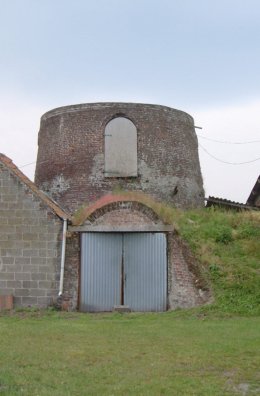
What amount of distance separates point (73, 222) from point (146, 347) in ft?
28.0

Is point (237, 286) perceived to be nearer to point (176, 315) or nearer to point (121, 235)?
point (176, 315)

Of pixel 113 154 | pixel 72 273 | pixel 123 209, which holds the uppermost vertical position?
pixel 113 154

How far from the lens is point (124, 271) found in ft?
59.9

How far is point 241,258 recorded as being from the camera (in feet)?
58.1

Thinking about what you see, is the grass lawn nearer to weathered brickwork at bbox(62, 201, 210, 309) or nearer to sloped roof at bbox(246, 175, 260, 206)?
weathered brickwork at bbox(62, 201, 210, 309)

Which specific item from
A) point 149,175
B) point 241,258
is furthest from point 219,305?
point 149,175

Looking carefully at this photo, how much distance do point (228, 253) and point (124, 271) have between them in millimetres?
3345

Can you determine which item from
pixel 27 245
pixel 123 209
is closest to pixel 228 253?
pixel 123 209

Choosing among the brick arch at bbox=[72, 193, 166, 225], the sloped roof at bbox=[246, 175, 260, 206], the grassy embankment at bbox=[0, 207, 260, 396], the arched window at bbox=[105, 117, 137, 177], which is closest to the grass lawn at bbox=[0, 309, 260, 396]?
the grassy embankment at bbox=[0, 207, 260, 396]

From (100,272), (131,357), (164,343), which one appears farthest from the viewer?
(100,272)

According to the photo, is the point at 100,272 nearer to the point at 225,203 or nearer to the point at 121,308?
the point at 121,308

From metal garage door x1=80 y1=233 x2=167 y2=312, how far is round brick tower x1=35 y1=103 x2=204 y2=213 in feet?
20.0

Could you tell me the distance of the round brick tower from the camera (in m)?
24.5

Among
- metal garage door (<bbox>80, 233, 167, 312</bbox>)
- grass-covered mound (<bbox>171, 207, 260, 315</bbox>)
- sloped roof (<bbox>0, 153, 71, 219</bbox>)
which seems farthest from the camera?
metal garage door (<bbox>80, 233, 167, 312</bbox>)
